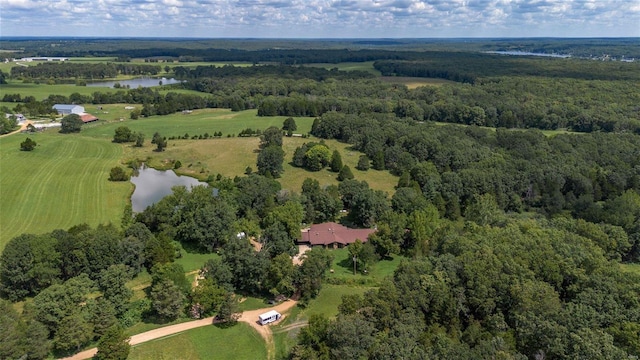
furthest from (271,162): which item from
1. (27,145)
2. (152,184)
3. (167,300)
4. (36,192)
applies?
(27,145)

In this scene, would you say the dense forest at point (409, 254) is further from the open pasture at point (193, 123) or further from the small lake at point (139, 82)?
the small lake at point (139, 82)

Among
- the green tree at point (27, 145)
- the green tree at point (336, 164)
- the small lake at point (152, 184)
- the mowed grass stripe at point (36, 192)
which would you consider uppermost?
the green tree at point (27, 145)

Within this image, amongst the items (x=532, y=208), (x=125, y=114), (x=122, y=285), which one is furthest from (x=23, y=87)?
(x=532, y=208)

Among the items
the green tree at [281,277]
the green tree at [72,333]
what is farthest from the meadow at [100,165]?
the green tree at [281,277]

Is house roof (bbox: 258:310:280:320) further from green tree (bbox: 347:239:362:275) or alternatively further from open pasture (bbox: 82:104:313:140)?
open pasture (bbox: 82:104:313:140)

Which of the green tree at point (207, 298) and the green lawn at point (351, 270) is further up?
the green tree at point (207, 298)

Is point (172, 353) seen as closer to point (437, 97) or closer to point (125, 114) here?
point (125, 114)

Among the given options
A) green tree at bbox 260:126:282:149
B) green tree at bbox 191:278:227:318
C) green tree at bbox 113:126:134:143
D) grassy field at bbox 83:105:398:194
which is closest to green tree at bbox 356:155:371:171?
grassy field at bbox 83:105:398:194
